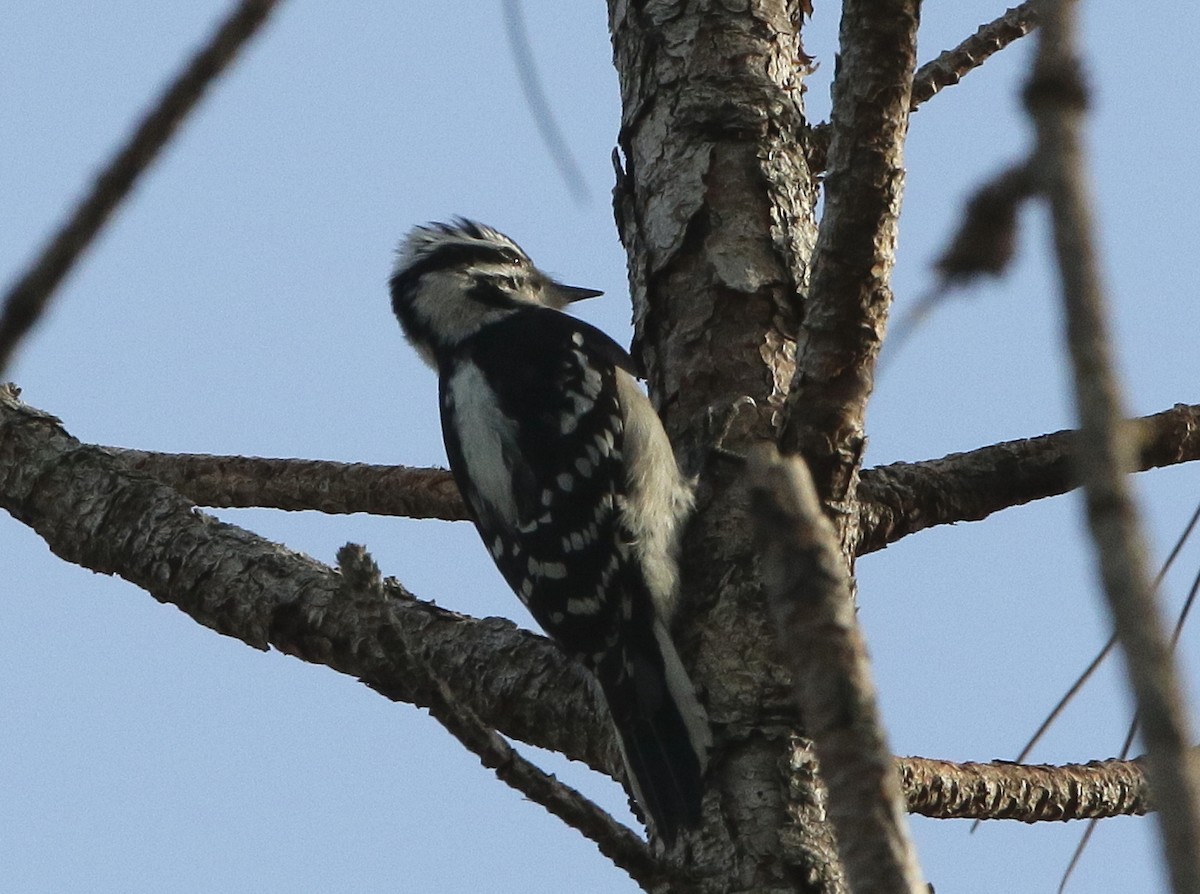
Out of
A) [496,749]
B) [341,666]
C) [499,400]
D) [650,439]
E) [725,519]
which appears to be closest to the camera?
[496,749]

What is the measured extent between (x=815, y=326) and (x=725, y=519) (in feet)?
2.93

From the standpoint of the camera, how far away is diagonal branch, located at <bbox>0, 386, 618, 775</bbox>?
311cm

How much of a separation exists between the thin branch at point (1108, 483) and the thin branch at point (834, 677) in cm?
33

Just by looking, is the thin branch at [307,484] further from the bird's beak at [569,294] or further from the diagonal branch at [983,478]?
the bird's beak at [569,294]

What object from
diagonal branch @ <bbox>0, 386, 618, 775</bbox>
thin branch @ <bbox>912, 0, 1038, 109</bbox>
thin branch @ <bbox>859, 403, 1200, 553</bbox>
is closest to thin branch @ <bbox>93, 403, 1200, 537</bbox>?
thin branch @ <bbox>859, 403, 1200, 553</bbox>

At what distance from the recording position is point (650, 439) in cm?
383

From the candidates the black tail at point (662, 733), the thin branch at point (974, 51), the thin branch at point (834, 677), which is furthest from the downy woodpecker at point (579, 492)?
the thin branch at point (834, 677)

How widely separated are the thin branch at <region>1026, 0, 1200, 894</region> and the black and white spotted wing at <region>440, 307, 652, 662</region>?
2.76 m

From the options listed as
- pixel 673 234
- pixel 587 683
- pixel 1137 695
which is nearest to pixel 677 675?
pixel 587 683

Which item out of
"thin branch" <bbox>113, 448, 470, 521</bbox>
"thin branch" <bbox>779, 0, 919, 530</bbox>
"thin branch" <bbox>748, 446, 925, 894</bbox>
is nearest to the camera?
"thin branch" <bbox>748, 446, 925, 894</bbox>

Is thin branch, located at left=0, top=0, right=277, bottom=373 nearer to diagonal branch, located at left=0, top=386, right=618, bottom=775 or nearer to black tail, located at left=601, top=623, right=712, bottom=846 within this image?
black tail, located at left=601, top=623, right=712, bottom=846

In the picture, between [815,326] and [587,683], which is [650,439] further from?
[815,326]

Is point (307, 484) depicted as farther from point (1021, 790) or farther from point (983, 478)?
point (1021, 790)

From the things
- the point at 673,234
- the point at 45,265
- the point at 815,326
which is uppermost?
the point at 673,234
